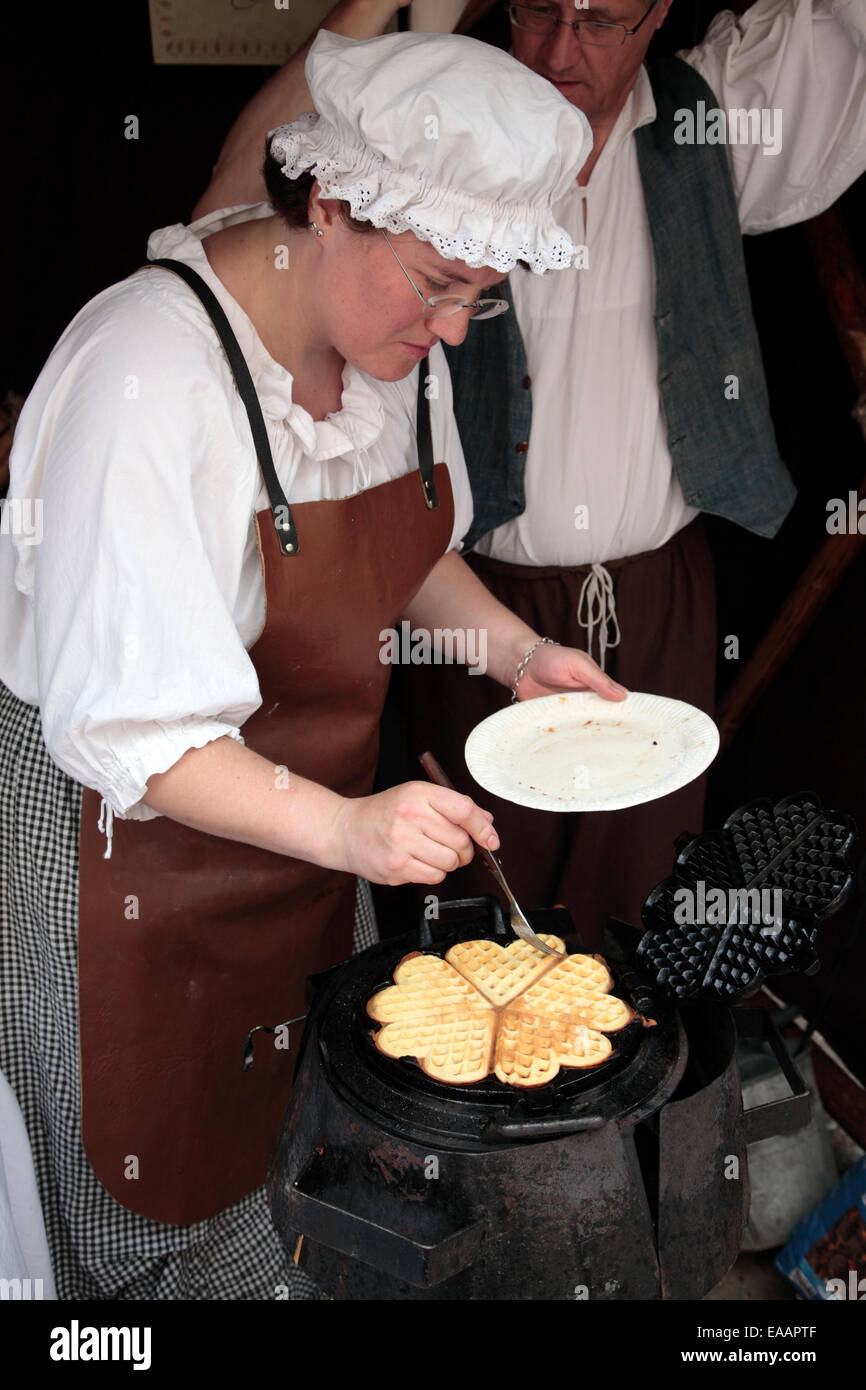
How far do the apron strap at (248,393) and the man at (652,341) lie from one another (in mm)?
919

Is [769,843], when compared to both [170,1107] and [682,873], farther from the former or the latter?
[170,1107]

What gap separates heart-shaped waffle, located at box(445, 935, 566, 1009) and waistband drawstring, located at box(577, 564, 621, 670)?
0.93 metres

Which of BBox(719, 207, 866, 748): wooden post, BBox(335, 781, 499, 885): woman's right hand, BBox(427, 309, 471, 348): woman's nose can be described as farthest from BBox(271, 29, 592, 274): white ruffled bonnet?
BBox(719, 207, 866, 748): wooden post

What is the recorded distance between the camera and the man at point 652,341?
2660 mm

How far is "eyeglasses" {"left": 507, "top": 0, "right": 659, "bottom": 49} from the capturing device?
7.93 ft

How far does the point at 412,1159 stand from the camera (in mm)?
1607

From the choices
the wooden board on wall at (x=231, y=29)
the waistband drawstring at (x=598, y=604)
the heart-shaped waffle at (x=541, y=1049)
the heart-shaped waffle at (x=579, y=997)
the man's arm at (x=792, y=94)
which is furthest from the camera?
the wooden board on wall at (x=231, y=29)

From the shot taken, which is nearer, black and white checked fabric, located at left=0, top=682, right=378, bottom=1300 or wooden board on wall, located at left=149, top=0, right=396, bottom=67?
black and white checked fabric, located at left=0, top=682, right=378, bottom=1300

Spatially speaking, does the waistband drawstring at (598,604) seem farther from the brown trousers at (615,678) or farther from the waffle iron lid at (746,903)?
the waffle iron lid at (746,903)

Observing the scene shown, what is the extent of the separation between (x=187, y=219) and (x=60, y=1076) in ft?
6.93

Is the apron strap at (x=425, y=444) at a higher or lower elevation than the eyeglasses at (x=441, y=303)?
lower
